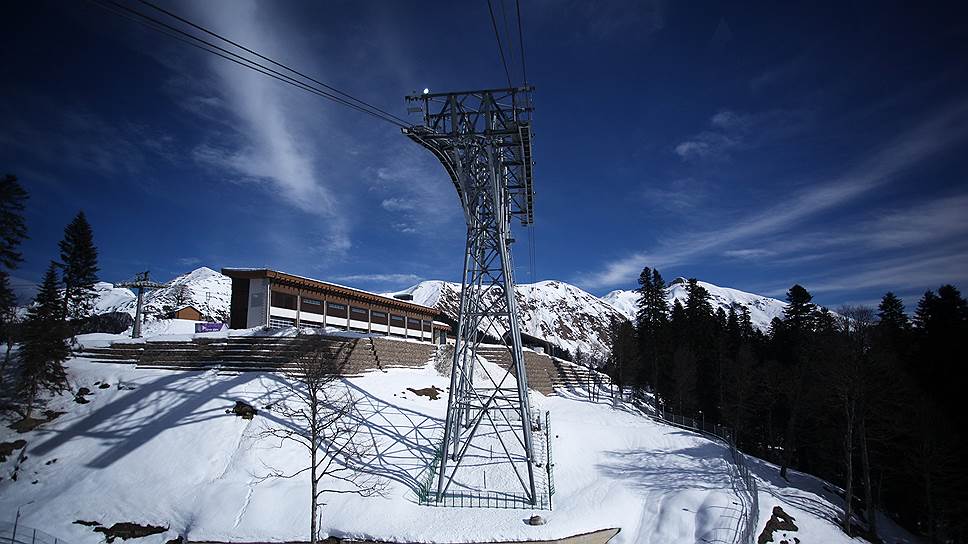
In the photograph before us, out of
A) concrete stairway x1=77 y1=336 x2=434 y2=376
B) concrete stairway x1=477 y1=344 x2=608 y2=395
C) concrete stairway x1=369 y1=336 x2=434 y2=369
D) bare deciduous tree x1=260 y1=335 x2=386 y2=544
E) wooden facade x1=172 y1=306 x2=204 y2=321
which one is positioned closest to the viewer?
bare deciduous tree x1=260 y1=335 x2=386 y2=544

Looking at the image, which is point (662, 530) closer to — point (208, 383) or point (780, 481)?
point (780, 481)

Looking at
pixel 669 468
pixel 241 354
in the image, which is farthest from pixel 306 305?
pixel 669 468

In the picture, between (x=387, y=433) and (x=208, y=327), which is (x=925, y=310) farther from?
(x=208, y=327)

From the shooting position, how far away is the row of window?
104 feet

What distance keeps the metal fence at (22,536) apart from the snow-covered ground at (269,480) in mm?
512

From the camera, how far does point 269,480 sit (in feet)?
53.5

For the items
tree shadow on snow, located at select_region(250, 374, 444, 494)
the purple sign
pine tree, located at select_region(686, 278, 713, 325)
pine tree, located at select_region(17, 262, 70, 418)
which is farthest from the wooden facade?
pine tree, located at select_region(686, 278, 713, 325)

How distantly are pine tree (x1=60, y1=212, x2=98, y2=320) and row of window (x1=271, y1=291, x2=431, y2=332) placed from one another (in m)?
21.8

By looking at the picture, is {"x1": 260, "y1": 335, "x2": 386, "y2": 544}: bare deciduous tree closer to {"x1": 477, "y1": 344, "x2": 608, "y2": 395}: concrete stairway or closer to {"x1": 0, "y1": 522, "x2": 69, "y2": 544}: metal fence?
{"x1": 0, "y1": 522, "x2": 69, "y2": 544}: metal fence

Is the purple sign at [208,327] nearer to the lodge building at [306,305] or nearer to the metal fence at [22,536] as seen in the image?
the lodge building at [306,305]

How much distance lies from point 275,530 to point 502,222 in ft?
42.3

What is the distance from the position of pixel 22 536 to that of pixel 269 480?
6.36 meters

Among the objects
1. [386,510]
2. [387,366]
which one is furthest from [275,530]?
[387,366]

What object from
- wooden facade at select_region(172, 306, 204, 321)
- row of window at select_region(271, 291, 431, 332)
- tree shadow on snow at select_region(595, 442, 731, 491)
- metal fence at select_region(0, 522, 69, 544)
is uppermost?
wooden facade at select_region(172, 306, 204, 321)
